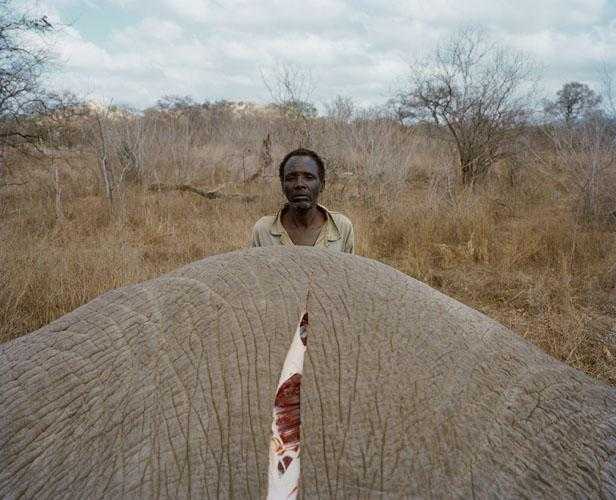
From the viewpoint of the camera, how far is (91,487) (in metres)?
0.89

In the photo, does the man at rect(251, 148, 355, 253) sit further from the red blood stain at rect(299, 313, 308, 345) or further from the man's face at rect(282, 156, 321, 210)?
the red blood stain at rect(299, 313, 308, 345)

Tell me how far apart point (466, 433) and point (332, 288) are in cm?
45

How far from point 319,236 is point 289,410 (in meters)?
1.98

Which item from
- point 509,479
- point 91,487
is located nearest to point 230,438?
point 91,487

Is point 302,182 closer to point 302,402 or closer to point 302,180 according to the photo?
point 302,180

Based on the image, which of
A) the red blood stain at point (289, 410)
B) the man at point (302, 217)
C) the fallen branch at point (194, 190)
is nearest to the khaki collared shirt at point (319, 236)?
the man at point (302, 217)

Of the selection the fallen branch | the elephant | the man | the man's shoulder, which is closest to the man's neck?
the man

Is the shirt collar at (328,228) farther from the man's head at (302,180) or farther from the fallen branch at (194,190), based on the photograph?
the fallen branch at (194,190)

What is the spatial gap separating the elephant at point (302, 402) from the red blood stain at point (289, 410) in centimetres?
2

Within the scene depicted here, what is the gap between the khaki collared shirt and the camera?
2895 mm

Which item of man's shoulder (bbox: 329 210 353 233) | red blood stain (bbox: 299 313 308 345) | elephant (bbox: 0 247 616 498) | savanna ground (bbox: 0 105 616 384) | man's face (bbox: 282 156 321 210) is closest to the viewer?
elephant (bbox: 0 247 616 498)

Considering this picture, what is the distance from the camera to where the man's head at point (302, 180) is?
284 centimetres

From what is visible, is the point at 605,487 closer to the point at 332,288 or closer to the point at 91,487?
the point at 332,288

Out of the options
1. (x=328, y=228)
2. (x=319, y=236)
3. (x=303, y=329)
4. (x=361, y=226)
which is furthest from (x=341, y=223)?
(x=361, y=226)
